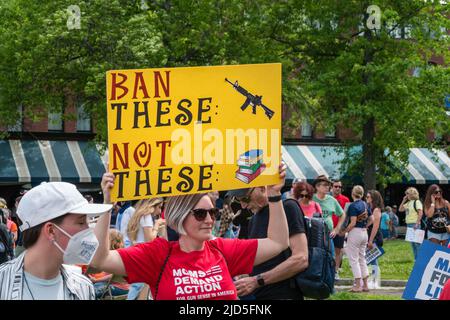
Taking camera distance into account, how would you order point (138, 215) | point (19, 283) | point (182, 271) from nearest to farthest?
1. point (19, 283)
2. point (182, 271)
3. point (138, 215)

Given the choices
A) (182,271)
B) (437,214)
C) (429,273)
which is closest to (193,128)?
(182,271)

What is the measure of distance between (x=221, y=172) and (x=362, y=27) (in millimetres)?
27519

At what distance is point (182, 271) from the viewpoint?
499 centimetres

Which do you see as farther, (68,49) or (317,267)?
(68,49)

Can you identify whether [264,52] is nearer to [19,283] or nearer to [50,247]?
[50,247]

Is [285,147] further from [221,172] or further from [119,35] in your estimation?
[221,172]

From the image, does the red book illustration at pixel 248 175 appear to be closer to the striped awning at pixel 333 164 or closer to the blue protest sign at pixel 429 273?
the blue protest sign at pixel 429 273

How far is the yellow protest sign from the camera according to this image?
5.63m

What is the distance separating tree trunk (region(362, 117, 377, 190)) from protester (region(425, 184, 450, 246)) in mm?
17814

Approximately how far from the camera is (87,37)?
28172mm

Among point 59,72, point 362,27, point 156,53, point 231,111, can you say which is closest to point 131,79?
point 231,111

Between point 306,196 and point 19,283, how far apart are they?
6413mm

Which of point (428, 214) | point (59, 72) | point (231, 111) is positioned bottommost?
point (428, 214)

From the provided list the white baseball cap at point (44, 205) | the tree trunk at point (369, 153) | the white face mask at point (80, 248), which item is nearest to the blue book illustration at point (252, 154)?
the white face mask at point (80, 248)
